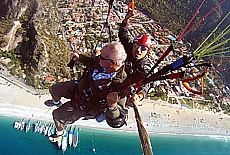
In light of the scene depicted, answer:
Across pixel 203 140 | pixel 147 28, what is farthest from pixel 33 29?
pixel 203 140

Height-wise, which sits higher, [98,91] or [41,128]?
[98,91]

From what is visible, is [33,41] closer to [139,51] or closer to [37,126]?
[37,126]

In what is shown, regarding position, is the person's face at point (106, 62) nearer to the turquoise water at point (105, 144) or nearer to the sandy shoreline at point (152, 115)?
the sandy shoreline at point (152, 115)

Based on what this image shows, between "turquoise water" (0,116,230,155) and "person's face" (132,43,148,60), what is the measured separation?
12.6m

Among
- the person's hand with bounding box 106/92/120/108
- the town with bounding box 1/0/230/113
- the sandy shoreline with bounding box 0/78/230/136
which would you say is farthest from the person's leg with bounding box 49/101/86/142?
the town with bounding box 1/0/230/113

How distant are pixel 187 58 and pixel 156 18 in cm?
2575

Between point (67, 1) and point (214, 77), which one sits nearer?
point (214, 77)

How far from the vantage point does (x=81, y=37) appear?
20.2 metres

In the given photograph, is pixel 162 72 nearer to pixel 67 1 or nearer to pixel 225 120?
pixel 225 120

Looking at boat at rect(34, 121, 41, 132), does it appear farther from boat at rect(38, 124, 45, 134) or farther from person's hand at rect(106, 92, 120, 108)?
person's hand at rect(106, 92, 120, 108)

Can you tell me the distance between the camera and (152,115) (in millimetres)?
15672

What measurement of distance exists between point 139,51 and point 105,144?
1323cm

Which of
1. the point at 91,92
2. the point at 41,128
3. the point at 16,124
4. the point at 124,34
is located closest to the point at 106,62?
the point at 91,92

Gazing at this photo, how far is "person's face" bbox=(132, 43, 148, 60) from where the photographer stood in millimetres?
2648
